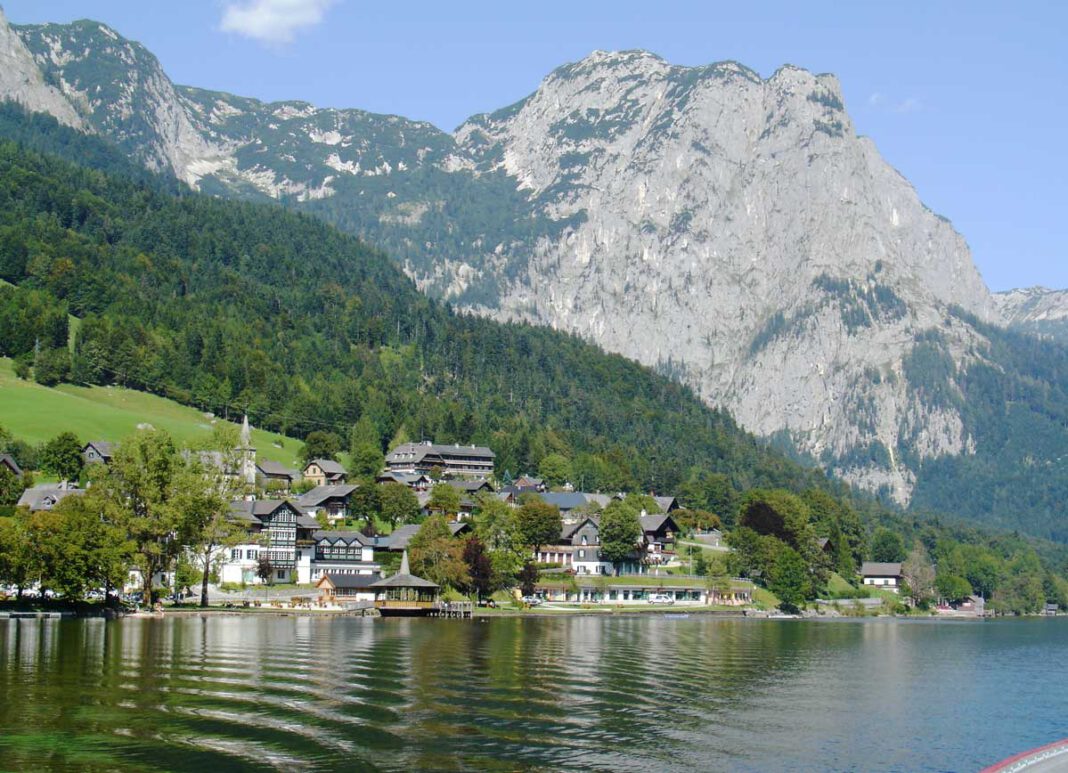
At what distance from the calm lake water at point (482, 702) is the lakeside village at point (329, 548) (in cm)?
1380

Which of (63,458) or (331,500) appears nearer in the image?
(63,458)

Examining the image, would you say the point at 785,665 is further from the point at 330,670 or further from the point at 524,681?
the point at 330,670

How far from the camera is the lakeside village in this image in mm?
109250

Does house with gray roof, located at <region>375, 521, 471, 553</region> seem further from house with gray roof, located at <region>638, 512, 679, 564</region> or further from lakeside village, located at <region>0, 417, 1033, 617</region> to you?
house with gray roof, located at <region>638, 512, 679, 564</region>

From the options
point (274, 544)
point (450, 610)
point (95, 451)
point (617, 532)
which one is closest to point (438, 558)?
point (450, 610)

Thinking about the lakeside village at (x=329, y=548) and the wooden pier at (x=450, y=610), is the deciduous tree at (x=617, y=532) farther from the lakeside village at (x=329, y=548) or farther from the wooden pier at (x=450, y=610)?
the wooden pier at (x=450, y=610)

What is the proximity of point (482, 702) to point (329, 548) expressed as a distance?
106883 mm

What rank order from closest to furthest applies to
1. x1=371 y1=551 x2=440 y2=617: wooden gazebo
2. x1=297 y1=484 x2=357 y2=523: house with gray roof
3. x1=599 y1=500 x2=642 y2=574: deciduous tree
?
x1=371 y1=551 x2=440 y2=617: wooden gazebo < x1=599 y1=500 x2=642 y2=574: deciduous tree < x1=297 y1=484 x2=357 y2=523: house with gray roof

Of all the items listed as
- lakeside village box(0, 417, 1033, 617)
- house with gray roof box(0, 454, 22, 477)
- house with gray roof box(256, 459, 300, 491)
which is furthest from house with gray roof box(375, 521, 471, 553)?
house with gray roof box(0, 454, 22, 477)

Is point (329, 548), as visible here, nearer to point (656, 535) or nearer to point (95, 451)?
point (95, 451)

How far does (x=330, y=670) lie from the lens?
67.3 m

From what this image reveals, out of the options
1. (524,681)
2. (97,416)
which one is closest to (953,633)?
(524,681)

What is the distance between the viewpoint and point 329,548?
6334 inches

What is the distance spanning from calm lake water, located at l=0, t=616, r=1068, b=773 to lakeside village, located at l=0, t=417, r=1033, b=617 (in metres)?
13.8
